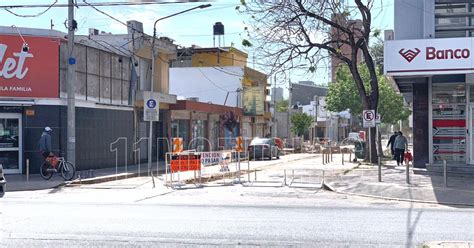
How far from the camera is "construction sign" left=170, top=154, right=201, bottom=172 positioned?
19.5 meters

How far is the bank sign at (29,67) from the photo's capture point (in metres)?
22.6

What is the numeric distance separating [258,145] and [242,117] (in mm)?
11465

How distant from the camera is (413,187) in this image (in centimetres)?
1772

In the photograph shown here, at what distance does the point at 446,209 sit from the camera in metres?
13.7

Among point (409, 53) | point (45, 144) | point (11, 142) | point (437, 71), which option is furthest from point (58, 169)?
point (437, 71)

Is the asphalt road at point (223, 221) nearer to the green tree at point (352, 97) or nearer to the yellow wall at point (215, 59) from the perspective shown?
the green tree at point (352, 97)

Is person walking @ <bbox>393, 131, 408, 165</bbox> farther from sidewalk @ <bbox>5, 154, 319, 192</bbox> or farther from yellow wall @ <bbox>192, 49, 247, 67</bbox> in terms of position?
yellow wall @ <bbox>192, 49, 247, 67</bbox>

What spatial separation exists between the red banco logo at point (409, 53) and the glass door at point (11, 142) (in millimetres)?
14451

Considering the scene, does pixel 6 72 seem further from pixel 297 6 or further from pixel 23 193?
pixel 297 6

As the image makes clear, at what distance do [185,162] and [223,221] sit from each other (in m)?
8.59

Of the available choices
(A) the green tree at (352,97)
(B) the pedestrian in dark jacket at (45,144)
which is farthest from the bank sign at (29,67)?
(A) the green tree at (352,97)

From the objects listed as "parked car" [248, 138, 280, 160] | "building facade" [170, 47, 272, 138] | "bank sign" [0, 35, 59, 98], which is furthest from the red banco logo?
"building facade" [170, 47, 272, 138]

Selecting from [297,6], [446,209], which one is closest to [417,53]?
[446,209]

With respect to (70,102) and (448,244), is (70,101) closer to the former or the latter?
(70,102)
